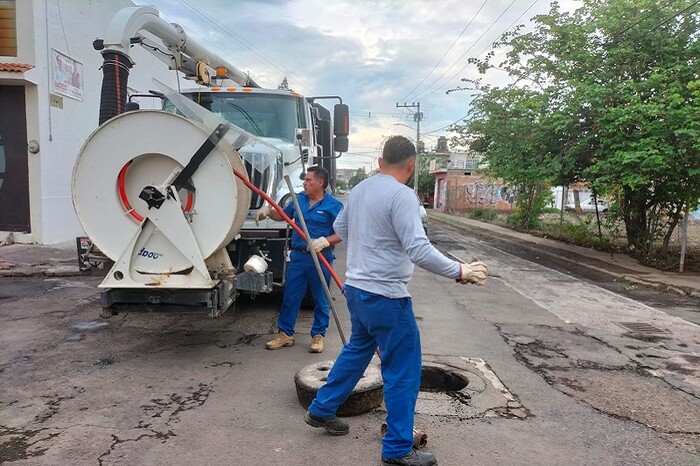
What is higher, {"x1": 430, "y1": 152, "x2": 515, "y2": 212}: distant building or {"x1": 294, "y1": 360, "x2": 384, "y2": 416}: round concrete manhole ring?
{"x1": 430, "y1": 152, "x2": 515, "y2": 212}: distant building

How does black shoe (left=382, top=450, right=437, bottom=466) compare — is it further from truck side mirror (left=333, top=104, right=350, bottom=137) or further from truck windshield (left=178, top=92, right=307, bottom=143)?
truck side mirror (left=333, top=104, right=350, bottom=137)

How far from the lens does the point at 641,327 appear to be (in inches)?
284

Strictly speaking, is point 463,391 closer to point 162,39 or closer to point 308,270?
point 308,270

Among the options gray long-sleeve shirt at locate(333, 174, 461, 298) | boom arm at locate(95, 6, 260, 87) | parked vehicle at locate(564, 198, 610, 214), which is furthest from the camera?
parked vehicle at locate(564, 198, 610, 214)

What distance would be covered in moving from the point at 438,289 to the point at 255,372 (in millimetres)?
5258

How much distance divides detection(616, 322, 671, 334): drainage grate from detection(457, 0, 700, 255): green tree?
15.0 ft

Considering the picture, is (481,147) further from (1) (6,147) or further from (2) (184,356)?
(2) (184,356)

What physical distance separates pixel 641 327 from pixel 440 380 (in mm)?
3982

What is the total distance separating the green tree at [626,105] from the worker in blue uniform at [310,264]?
8.20m

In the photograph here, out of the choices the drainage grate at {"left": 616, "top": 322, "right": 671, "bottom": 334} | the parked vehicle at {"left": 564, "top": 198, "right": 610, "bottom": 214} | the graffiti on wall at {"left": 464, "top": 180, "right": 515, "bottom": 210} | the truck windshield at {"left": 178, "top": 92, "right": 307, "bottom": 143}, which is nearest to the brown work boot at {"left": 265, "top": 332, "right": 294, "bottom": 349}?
the truck windshield at {"left": 178, "top": 92, "right": 307, "bottom": 143}

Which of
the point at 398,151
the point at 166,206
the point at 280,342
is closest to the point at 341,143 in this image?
the point at 280,342

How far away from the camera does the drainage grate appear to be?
23.0ft

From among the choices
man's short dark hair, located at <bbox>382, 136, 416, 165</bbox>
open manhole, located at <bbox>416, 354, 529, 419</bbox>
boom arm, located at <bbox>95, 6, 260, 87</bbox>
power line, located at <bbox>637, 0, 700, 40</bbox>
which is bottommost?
open manhole, located at <bbox>416, 354, 529, 419</bbox>

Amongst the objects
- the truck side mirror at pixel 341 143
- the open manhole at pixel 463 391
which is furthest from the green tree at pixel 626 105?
the open manhole at pixel 463 391
